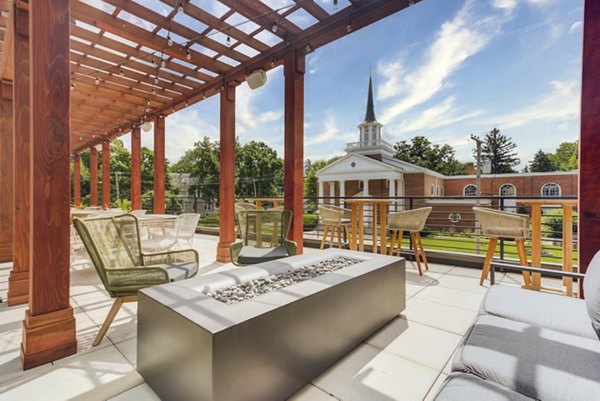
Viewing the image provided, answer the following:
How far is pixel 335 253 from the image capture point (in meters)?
2.61

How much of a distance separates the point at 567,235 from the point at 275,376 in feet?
9.79

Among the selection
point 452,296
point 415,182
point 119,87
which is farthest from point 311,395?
point 415,182

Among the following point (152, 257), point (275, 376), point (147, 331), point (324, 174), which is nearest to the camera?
point (275, 376)

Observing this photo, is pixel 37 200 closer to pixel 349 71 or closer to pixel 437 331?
pixel 437 331

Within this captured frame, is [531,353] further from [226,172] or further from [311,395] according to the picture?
[226,172]

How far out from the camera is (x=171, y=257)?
2.46m

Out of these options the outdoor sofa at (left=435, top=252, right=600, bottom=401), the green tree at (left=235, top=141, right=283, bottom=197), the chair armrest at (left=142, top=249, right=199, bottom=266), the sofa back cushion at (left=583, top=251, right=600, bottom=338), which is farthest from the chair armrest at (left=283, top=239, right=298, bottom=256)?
the green tree at (left=235, top=141, right=283, bottom=197)

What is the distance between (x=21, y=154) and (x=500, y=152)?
1598 inches

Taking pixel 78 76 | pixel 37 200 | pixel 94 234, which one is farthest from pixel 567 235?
pixel 78 76

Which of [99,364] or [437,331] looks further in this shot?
[437,331]

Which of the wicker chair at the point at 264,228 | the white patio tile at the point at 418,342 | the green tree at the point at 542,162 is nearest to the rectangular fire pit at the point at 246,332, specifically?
the white patio tile at the point at 418,342

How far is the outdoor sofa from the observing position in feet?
2.80

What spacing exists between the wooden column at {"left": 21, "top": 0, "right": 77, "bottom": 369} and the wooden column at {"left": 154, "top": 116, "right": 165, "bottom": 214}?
14.4ft

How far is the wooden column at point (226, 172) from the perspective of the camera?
4.36m
